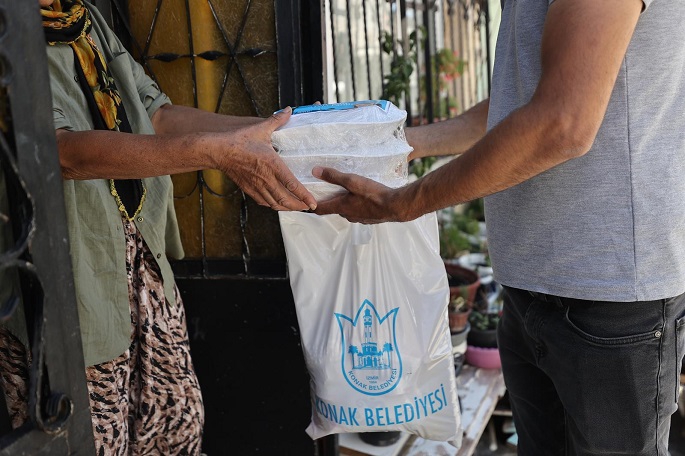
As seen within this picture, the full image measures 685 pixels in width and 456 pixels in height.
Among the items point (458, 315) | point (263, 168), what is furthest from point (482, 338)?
point (263, 168)

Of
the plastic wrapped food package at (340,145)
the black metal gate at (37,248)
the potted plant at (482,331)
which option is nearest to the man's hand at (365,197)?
the plastic wrapped food package at (340,145)

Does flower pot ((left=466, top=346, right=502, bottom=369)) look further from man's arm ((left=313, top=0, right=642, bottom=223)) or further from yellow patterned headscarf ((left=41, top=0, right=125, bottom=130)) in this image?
yellow patterned headscarf ((left=41, top=0, right=125, bottom=130))

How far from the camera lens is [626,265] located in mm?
1396

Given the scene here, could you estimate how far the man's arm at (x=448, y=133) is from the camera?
6.61 feet

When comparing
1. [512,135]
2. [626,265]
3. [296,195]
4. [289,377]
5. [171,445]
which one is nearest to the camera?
[512,135]

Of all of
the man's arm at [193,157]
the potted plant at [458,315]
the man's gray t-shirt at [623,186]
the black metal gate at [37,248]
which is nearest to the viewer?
the black metal gate at [37,248]

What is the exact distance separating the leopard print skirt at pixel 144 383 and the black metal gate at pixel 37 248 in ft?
2.39

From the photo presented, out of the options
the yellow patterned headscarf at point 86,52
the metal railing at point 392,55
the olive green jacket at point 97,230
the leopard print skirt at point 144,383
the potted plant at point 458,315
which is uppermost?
the metal railing at point 392,55

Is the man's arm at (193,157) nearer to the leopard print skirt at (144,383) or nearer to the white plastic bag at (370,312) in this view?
the white plastic bag at (370,312)

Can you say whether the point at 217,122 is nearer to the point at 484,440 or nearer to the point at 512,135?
the point at 512,135

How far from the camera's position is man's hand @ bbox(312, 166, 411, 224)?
156 cm

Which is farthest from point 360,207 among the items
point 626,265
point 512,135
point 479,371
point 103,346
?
→ point 479,371

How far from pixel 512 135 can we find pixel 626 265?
40 centimetres

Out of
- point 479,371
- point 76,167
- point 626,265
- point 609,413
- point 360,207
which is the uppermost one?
point 76,167
